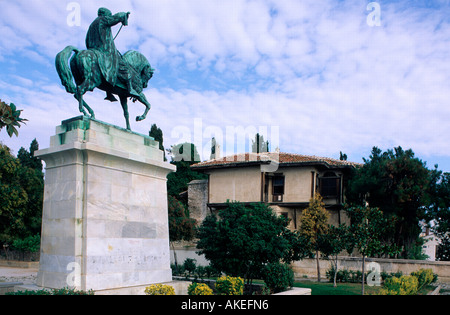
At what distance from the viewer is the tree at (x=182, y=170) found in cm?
4006

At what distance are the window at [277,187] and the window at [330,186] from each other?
2827 millimetres

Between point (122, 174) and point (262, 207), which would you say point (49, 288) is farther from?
point (262, 207)

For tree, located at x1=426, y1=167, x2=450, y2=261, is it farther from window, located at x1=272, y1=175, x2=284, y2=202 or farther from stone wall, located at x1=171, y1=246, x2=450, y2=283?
window, located at x1=272, y1=175, x2=284, y2=202

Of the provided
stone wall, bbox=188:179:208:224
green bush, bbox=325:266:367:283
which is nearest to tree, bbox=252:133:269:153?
stone wall, bbox=188:179:208:224

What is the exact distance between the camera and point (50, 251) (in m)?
9.38

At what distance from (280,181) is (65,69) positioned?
2227 cm

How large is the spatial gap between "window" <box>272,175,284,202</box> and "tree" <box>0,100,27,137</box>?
20478 mm

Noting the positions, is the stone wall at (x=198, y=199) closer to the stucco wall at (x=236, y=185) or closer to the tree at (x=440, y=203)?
the stucco wall at (x=236, y=185)

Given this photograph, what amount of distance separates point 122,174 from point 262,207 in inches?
238

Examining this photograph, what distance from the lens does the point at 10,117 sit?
40.6ft

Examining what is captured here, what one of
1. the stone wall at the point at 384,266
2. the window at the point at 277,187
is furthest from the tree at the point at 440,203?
the window at the point at 277,187

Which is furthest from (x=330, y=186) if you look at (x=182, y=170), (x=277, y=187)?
(x=182, y=170)

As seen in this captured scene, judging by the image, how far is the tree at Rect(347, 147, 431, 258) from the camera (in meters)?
23.9

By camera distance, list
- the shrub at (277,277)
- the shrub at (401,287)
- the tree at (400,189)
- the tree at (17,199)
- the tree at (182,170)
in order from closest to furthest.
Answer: the shrub at (401,287) → the shrub at (277,277) → the tree at (400,189) → the tree at (17,199) → the tree at (182,170)
